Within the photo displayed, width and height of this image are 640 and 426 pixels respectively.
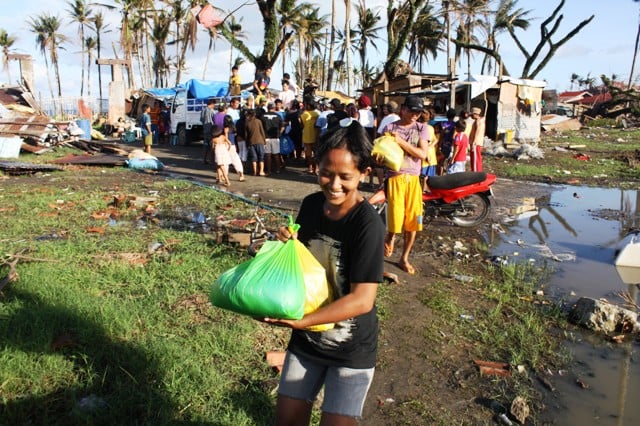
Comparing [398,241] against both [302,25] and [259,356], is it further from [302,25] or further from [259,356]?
[302,25]

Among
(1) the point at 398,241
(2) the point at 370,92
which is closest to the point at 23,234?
(1) the point at 398,241

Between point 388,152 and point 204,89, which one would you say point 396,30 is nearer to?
point 204,89

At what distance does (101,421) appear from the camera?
2373mm

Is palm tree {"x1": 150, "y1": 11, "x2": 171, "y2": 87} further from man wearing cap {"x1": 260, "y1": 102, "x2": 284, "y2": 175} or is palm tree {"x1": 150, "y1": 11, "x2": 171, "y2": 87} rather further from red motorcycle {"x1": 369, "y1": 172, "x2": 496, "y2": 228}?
red motorcycle {"x1": 369, "y1": 172, "x2": 496, "y2": 228}

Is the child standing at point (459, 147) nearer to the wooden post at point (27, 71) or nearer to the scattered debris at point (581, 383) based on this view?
the scattered debris at point (581, 383)

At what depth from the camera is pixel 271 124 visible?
1059 centimetres

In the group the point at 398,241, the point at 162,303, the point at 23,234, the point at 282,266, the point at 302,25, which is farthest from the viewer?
the point at 302,25

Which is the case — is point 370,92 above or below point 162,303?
above

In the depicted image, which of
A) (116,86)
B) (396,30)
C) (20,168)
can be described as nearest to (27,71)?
(116,86)

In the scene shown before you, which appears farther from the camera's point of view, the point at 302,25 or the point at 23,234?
the point at 302,25

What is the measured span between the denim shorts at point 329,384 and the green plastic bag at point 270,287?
315mm

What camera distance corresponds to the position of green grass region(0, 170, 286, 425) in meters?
2.49

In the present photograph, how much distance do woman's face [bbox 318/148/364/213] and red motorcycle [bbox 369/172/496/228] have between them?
4.71 meters

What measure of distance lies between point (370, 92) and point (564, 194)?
7.92m
